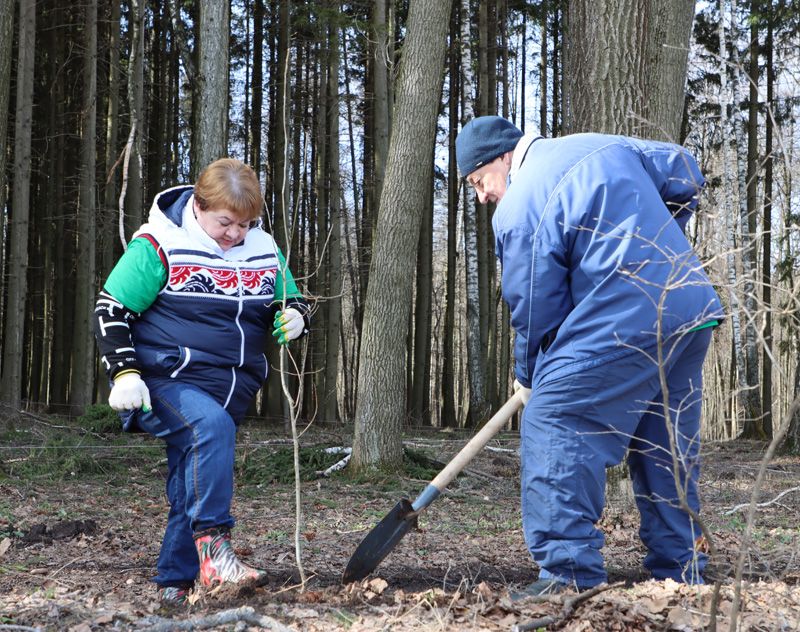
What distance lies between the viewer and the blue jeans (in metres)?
3.42

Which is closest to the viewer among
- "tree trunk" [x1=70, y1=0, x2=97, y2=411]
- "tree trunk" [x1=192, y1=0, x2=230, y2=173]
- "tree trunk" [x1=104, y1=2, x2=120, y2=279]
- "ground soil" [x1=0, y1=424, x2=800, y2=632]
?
"ground soil" [x1=0, y1=424, x2=800, y2=632]

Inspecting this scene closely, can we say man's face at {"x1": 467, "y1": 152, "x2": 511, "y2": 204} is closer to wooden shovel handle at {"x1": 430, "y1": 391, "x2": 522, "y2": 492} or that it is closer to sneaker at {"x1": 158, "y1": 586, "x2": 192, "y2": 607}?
wooden shovel handle at {"x1": 430, "y1": 391, "x2": 522, "y2": 492}

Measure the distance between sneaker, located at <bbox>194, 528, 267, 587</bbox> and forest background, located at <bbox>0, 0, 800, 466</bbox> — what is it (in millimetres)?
4163

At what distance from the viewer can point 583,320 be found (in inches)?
129

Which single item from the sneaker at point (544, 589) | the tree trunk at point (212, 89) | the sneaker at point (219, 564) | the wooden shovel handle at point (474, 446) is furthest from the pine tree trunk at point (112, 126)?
the sneaker at point (544, 589)

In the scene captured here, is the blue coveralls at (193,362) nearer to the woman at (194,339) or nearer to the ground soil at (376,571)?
the woman at (194,339)

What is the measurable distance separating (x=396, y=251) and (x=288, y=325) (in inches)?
186

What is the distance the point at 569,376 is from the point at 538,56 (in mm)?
23670

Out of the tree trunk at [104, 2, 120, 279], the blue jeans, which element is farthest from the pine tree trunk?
the blue jeans

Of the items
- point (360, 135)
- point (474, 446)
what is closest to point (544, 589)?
point (474, 446)

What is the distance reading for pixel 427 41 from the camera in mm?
8445

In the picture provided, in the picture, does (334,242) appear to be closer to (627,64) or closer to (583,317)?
(627,64)

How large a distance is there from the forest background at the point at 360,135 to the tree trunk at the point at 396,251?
0.02 m

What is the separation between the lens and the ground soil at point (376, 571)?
270 cm
